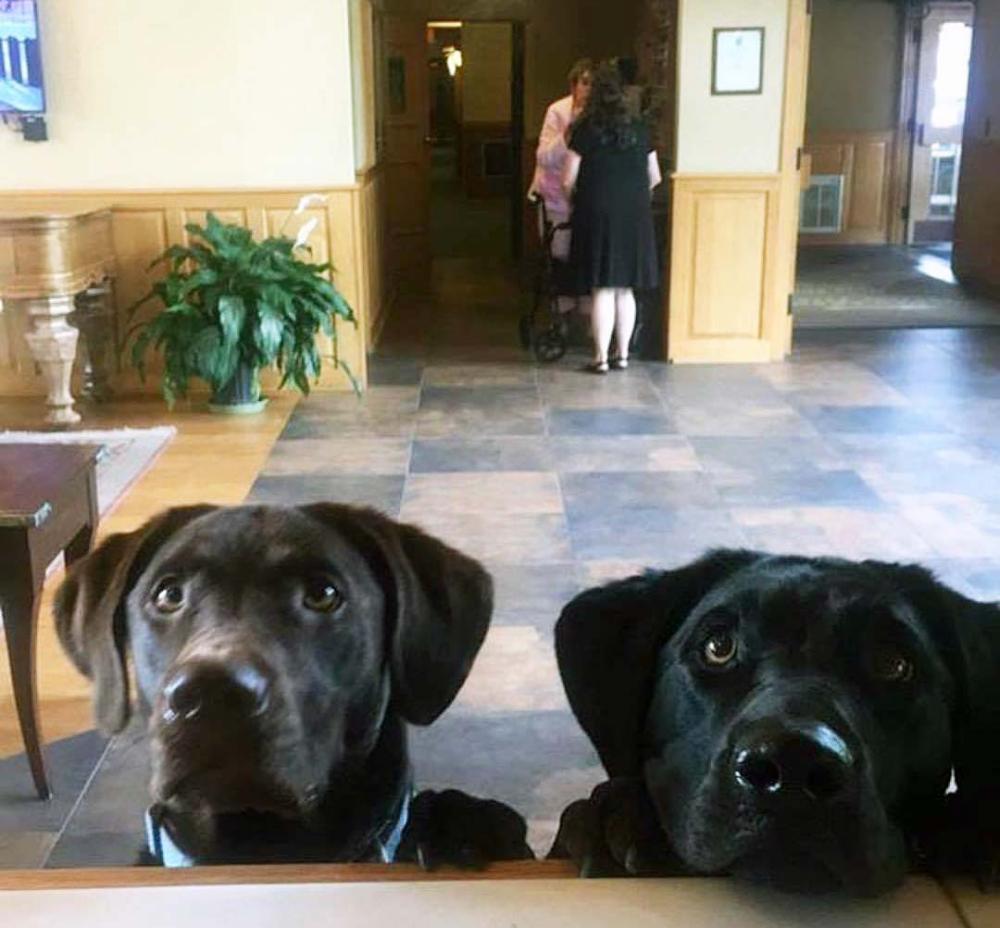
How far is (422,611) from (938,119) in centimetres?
1304

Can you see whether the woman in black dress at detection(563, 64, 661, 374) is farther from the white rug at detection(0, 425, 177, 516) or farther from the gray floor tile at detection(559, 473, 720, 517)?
the white rug at detection(0, 425, 177, 516)

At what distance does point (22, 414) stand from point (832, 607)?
18.5ft

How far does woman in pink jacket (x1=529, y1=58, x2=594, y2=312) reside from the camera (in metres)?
6.61

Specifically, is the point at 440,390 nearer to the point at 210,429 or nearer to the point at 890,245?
the point at 210,429

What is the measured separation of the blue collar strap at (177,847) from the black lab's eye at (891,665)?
472mm

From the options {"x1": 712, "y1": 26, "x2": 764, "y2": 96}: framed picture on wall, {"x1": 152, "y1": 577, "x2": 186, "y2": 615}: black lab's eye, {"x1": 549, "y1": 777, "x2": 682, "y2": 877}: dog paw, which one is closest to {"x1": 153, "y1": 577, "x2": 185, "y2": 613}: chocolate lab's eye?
{"x1": 152, "y1": 577, "x2": 186, "y2": 615}: black lab's eye

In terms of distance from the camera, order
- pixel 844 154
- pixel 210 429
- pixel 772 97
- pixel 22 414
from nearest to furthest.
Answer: pixel 210 429 < pixel 22 414 < pixel 772 97 < pixel 844 154

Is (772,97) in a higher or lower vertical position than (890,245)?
higher

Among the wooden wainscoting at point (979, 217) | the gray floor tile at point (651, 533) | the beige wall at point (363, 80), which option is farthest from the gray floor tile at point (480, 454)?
the wooden wainscoting at point (979, 217)

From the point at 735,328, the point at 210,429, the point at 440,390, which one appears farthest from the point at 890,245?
the point at 210,429

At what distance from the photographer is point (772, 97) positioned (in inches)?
274

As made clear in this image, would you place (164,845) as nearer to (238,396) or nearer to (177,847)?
(177,847)

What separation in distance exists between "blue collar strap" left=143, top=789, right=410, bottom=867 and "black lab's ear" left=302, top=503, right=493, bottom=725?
0.11 metres

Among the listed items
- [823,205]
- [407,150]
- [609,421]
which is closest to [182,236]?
[609,421]
